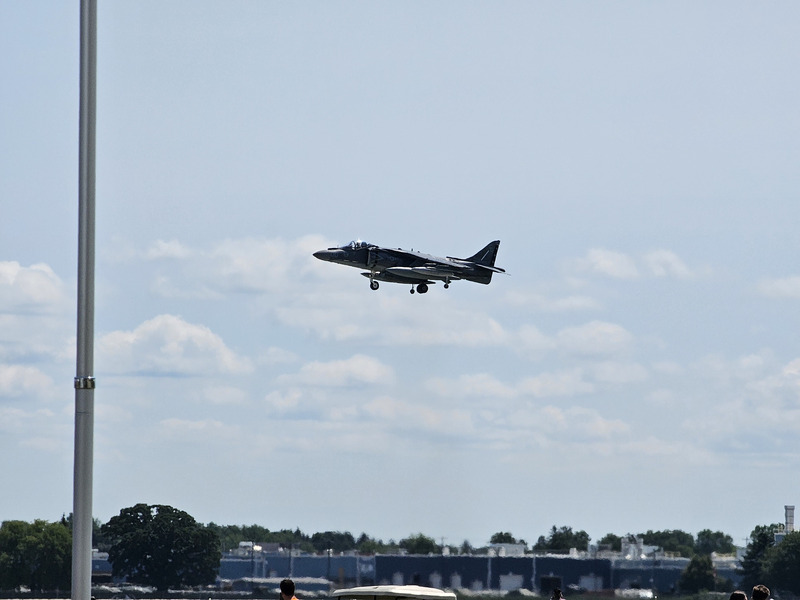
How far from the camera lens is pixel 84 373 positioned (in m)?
18.1

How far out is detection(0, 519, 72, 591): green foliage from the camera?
103188mm

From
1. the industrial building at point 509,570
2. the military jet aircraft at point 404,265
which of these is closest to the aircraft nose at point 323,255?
the military jet aircraft at point 404,265

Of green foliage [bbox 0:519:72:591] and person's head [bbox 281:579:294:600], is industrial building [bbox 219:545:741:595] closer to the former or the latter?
green foliage [bbox 0:519:72:591]

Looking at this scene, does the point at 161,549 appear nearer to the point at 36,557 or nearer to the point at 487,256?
the point at 36,557

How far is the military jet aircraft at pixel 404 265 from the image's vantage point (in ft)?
230

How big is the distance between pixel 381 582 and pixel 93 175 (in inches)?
2901

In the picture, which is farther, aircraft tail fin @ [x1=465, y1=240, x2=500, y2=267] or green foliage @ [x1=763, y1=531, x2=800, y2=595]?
green foliage @ [x1=763, y1=531, x2=800, y2=595]

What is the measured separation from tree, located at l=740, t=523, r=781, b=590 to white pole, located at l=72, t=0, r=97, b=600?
80.6m

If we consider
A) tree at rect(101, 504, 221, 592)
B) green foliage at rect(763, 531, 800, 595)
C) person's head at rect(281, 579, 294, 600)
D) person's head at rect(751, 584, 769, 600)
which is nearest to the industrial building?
green foliage at rect(763, 531, 800, 595)

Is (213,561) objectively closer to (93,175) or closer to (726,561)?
(726,561)

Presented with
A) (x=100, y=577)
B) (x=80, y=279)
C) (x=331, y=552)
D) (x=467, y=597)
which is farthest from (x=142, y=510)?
(x=80, y=279)

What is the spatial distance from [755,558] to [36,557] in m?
56.7

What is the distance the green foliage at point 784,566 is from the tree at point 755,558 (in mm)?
513

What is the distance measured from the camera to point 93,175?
18.0 m
